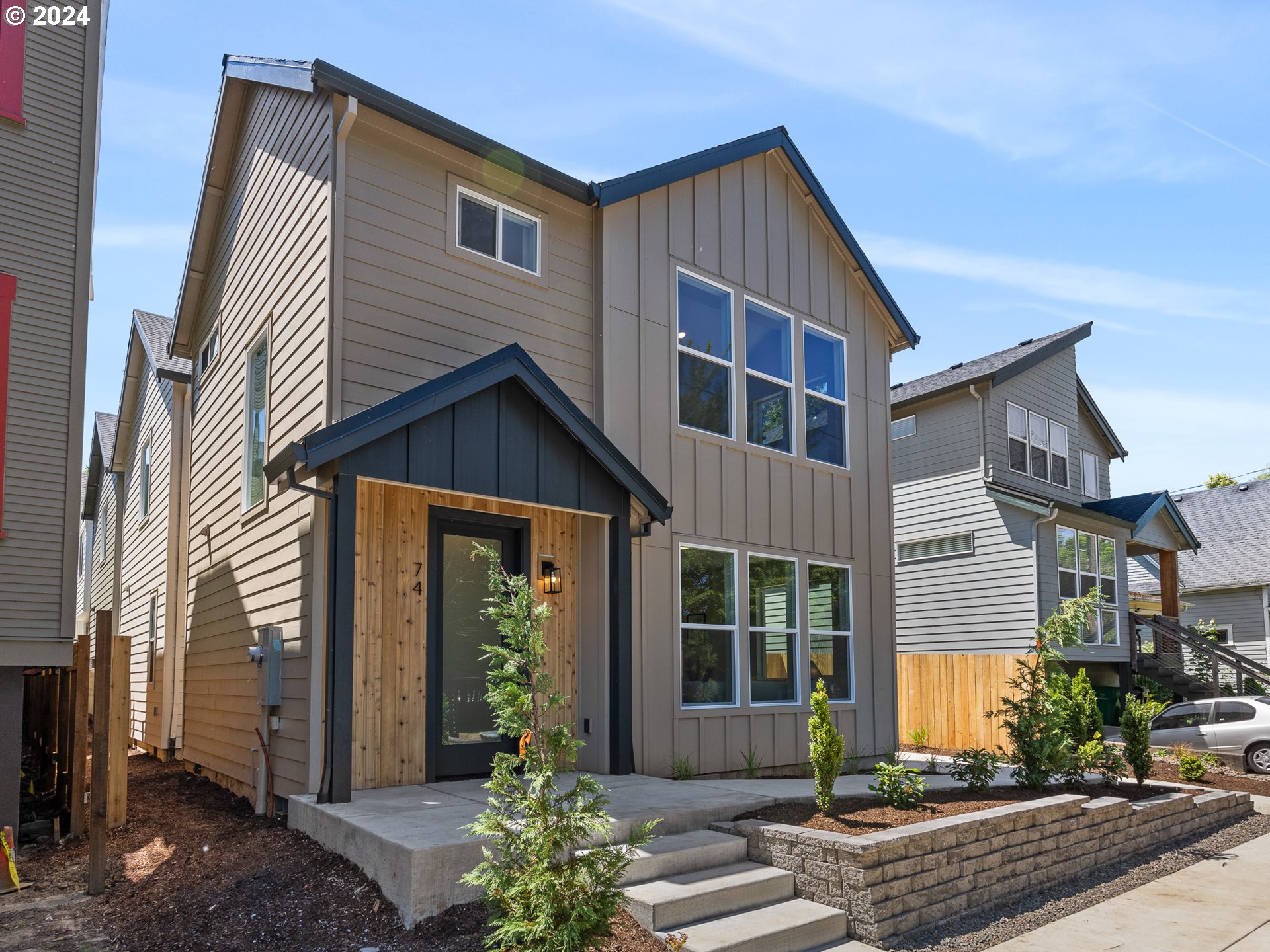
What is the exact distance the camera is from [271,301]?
29.4 ft

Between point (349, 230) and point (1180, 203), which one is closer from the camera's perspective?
point (349, 230)

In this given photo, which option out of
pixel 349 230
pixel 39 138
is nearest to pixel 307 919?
pixel 349 230

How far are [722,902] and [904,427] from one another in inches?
622

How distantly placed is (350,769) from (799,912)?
317 centimetres

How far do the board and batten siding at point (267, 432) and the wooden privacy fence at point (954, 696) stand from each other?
10808 millimetres

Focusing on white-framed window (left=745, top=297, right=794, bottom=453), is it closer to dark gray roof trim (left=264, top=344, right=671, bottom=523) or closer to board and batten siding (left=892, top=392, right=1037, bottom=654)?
dark gray roof trim (left=264, top=344, right=671, bottom=523)

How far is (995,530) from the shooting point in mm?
17984

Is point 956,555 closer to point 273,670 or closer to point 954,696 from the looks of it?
point 954,696

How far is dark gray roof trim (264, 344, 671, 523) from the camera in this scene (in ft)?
20.7

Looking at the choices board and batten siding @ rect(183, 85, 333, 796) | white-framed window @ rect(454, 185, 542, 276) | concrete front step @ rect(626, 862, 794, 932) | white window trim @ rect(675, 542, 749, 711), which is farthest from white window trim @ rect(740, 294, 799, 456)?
concrete front step @ rect(626, 862, 794, 932)

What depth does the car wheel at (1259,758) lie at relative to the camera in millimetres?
14750

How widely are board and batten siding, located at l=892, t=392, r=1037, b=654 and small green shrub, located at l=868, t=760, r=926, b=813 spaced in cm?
1067

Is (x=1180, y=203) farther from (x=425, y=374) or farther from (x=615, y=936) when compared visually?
(x=615, y=936)

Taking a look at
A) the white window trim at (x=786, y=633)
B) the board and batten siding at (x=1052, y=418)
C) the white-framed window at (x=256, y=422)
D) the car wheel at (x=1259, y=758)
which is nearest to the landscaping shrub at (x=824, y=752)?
the white window trim at (x=786, y=633)
